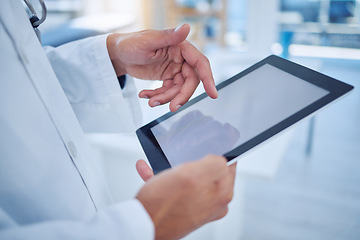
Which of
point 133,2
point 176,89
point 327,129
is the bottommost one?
point 327,129

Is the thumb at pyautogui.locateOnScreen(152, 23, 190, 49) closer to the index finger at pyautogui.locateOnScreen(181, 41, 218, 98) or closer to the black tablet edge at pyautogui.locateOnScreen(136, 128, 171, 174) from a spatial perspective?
the index finger at pyautogui.locateOnScreen(181, 41, 218, 98)

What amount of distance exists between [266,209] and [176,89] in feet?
3.45

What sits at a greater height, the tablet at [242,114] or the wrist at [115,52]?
the wrist at [115,52]

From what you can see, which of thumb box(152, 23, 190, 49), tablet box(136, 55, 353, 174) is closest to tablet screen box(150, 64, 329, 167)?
tablet box(136, 55, 353, 174)

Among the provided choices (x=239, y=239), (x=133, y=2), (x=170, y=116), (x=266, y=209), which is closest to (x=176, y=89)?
(x=170, y=116)

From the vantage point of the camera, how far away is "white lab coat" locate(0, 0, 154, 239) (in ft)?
1.23

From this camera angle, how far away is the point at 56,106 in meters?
0.53

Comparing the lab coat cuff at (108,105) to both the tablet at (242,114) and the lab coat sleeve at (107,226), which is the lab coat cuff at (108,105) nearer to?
the tablet at (242,114)

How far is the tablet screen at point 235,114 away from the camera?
0.53 meters

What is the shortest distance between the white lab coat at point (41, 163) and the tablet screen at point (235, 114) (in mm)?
158

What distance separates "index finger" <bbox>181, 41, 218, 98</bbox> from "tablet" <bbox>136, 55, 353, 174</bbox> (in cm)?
6

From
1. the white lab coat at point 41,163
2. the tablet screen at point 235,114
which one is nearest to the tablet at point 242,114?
the tablet screen at point 235,114

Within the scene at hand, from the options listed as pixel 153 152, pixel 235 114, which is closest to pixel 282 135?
pixel 235 114

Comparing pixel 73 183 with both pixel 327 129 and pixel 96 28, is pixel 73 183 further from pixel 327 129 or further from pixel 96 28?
pixel 327 129
